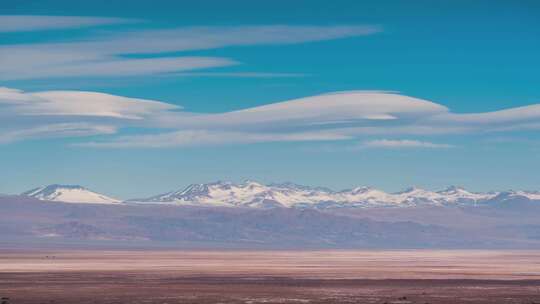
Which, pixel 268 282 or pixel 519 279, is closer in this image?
pixel 268 282

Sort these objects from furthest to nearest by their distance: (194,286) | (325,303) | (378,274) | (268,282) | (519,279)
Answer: (378,274)
(519,279)
(268,282)
(194,286)
(325,303)

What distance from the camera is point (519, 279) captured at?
11412 centimetres

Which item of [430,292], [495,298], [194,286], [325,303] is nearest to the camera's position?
[325,303]

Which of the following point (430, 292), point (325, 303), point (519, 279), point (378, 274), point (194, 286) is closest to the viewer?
point (325, 303)

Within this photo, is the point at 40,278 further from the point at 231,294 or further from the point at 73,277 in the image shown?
the point at 231,294

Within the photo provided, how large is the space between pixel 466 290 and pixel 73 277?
39.2 meters

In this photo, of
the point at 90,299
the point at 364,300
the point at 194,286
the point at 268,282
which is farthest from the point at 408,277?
the point at 90,299

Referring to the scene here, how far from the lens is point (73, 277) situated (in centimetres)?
11088

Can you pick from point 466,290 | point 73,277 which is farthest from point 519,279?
point 73,277

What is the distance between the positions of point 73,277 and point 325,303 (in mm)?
39381

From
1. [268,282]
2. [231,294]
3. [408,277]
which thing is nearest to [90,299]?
[231,294]

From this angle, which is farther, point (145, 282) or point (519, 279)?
point (519, 279)

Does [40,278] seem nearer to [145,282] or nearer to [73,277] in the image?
[73,277]

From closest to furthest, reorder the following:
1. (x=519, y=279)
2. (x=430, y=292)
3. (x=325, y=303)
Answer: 1. (x=325, y=303)
2. (x=430, y=292)
3. (x=519, y=279)
